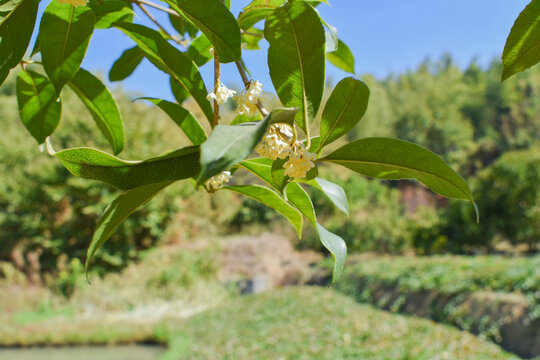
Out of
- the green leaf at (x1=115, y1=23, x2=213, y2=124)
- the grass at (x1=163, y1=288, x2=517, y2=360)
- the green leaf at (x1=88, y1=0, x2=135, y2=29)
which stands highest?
the green leaf at (x1=88, y1=0, x2=135, y2=29)

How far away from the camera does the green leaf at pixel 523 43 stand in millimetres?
292

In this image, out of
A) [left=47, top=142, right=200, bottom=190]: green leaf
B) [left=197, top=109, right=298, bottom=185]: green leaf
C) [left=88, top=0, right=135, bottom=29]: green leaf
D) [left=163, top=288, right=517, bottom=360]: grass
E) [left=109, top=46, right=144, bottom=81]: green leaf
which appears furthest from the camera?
[left=163, top=288, right=517, bottom=360]: grass

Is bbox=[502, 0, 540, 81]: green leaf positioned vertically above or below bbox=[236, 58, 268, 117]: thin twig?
above

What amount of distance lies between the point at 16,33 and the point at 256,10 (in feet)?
0.69

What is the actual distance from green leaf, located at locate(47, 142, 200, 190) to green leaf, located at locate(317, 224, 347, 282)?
11 centimetres

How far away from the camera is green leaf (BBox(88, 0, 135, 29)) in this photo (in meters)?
0.43

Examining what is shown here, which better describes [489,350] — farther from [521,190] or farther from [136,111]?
[136,111]

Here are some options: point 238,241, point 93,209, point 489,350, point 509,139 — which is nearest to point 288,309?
point 489,350

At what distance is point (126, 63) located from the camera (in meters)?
0.57

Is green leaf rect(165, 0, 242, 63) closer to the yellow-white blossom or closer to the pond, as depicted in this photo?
the yellow-white blossom

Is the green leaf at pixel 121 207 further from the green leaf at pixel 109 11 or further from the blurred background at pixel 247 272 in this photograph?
the blurred background at pixel 247 272

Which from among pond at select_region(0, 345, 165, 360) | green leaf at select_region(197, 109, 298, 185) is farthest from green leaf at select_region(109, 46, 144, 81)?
pond at select_region(0, 345, 165, 360)

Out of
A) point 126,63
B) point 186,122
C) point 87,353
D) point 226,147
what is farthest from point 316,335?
→ point 226,147

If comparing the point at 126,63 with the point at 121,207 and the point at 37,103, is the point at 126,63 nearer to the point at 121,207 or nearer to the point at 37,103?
the point at 37,103
